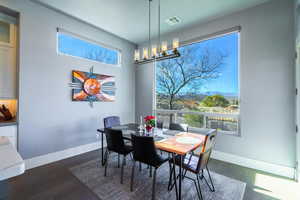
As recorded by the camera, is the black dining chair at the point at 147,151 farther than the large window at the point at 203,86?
No

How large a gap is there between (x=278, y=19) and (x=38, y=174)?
5.30 meters

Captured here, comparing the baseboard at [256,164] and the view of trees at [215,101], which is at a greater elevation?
the view of trees at [215,101]

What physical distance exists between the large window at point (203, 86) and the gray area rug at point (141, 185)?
1.33 metres

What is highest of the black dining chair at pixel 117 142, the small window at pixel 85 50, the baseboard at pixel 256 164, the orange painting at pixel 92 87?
the small window at pixel 85 50

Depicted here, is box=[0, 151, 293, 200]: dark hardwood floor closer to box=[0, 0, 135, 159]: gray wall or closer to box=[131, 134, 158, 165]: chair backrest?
box=[0, 0, 135, 159]: gray wall

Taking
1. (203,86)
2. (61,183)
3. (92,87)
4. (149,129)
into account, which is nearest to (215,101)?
(203,86)

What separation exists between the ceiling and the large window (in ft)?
1.97

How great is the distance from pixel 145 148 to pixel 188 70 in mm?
2723

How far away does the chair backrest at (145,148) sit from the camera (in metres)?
1.83

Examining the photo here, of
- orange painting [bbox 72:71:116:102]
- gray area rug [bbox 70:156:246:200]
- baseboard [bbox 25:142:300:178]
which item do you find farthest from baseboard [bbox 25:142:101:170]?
orange painting [bbox 72:71:116:102]

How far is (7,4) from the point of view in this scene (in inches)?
96.4

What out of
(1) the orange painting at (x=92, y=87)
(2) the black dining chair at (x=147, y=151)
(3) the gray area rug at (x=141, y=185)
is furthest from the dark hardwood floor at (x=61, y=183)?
(1) the orange painting at (x=92, y=87)

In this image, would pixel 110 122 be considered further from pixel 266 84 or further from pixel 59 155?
pixel 266 84

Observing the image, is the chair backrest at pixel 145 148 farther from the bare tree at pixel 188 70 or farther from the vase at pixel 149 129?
the bare tree at pixel 188 70
